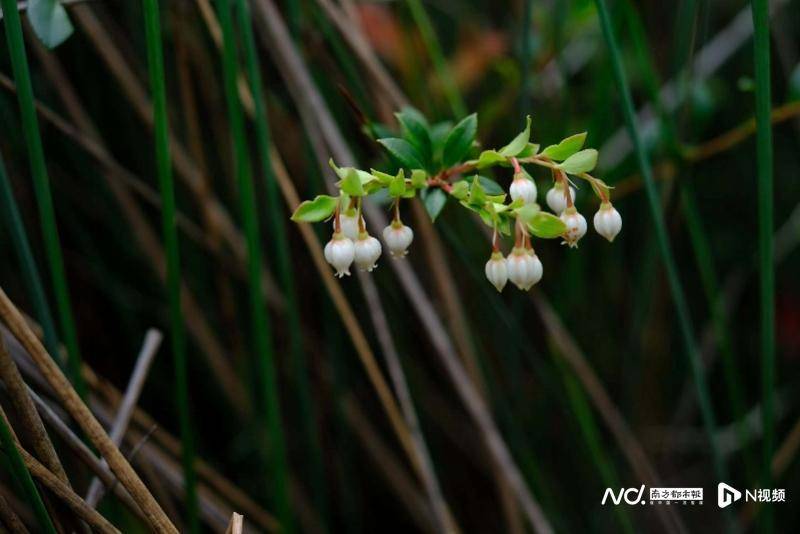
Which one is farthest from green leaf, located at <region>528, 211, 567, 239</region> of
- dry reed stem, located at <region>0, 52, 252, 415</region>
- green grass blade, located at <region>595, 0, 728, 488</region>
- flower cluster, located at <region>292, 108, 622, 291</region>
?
dry reed stem, located at <region>0, 52, 252, 415</region>

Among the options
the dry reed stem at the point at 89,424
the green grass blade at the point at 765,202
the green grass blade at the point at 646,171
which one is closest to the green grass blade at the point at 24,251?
the dry reed stem at the point at 89,424

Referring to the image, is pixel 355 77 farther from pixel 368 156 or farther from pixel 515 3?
pixel 515 3

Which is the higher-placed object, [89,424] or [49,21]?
[49,21]

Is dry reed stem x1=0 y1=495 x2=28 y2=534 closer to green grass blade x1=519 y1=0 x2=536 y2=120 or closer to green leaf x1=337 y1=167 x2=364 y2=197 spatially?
green leaf x1=337 y1=167 x2=364 y2=197

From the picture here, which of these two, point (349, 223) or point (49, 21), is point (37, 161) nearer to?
point (49, 21)

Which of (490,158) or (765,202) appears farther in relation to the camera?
(765,202)

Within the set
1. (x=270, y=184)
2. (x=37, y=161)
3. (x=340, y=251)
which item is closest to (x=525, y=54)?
(x=270, y=184)

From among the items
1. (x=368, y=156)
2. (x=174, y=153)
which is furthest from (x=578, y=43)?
(x=174, y=153)

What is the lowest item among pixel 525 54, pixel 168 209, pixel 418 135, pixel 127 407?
pixel 127 407
